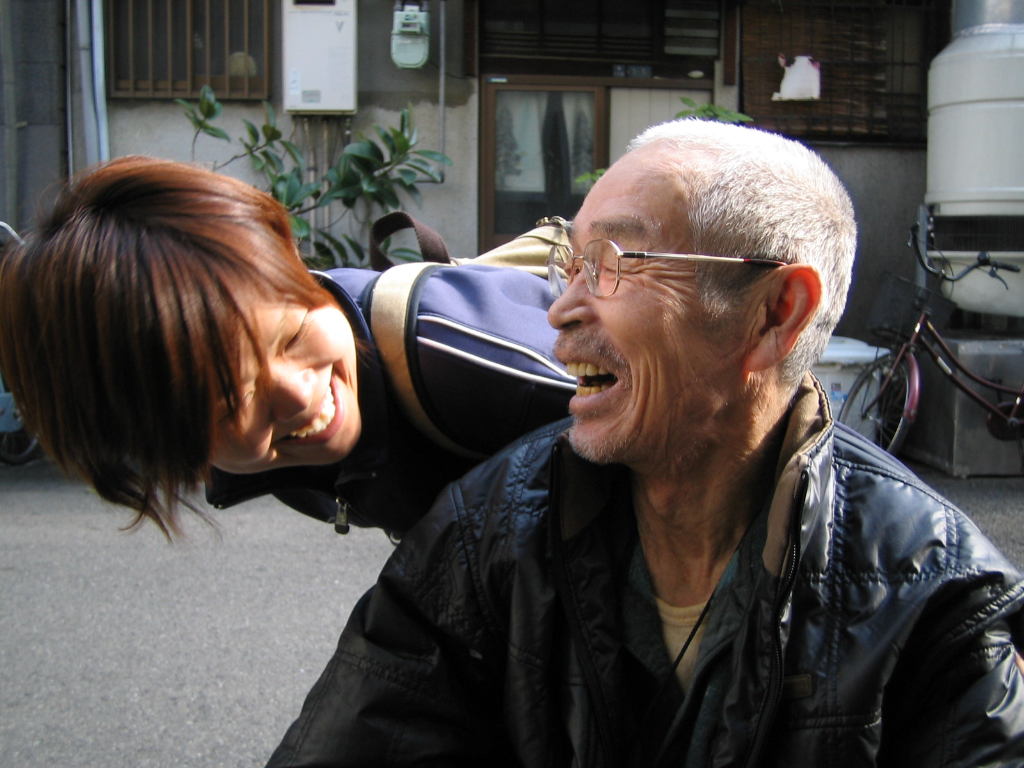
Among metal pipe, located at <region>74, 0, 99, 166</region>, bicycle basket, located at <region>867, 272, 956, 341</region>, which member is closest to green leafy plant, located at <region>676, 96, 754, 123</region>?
bicycle basket, located at <region>867, 272, 956, 341</region>

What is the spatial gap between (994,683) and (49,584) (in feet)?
12.5

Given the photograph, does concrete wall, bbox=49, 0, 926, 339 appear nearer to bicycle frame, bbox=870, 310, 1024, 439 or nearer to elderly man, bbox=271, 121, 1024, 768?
bicycle frame, bbox=870, 310, 1024, 439

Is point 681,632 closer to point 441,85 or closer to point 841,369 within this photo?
point 841,369

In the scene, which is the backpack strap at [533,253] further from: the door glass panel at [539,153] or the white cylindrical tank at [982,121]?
the door glass panel at [539,153]

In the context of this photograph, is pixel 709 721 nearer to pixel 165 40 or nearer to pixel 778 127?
pixel 778 127

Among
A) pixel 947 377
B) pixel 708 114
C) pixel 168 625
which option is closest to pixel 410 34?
pixel 708 114

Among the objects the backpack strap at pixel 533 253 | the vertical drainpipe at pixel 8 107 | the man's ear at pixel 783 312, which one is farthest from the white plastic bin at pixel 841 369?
the vertical drainpipe at pixel 8 107

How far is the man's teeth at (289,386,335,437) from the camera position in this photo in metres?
1.65

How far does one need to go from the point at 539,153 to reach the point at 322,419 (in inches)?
221

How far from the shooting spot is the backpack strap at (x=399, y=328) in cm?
175

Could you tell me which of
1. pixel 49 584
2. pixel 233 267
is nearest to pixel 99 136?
pixel 49 584

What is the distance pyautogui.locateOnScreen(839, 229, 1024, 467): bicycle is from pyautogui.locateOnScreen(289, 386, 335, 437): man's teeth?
14.6 ft

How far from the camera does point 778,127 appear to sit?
6.80 m

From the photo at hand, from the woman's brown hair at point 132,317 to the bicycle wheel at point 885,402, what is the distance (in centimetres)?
473
